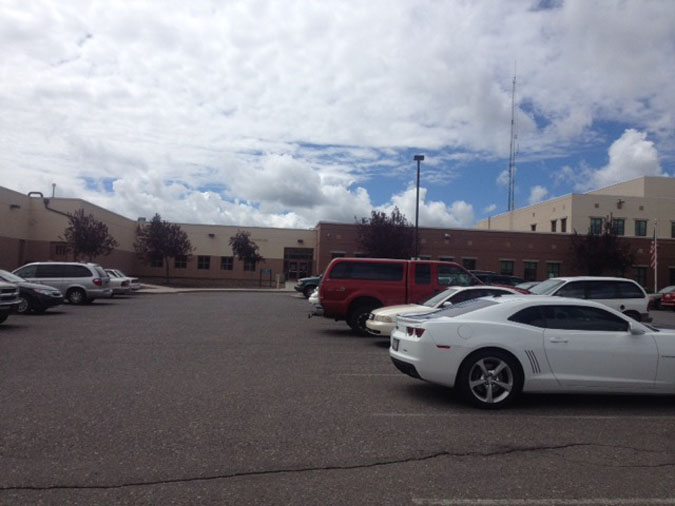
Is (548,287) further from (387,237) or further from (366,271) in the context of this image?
(387,237)

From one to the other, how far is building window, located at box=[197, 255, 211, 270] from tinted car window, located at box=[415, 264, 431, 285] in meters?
52.0

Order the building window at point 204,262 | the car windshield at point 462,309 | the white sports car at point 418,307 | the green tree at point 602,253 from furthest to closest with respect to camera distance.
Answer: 1. the building window at point 204,262
2. the green tree at point 602,253
3. the white sports car at point 418,307
4. the car windshield at point 462,309

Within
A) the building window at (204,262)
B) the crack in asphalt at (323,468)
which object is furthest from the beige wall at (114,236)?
the crack in asphalt at (323,468)

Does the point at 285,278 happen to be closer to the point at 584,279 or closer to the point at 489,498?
the point at 584,279

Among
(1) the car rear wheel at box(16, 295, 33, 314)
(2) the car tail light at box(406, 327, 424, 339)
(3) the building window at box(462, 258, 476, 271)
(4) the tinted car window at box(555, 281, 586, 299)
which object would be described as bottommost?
(1) the car rear wheel at box(16, 295, 33, 314)

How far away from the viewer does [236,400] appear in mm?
7711

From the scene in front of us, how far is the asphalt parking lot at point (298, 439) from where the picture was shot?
4.69 meters

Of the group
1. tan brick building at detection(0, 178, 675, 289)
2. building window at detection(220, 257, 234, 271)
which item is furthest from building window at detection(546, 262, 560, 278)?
building window at detection(220, 257, 234, 271)

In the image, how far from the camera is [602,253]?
49.6 meters

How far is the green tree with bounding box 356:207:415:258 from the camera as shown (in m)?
46.5

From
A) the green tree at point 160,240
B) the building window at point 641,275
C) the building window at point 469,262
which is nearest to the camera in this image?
the green tree at point 160,240

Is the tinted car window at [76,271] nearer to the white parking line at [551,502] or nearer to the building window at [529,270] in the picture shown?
the white parking line at [551,502]

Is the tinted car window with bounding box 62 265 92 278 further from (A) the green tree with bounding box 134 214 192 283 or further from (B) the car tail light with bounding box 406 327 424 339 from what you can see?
(A) the green tree with bounding box 134 214 192 283

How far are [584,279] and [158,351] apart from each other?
37.1 feet
